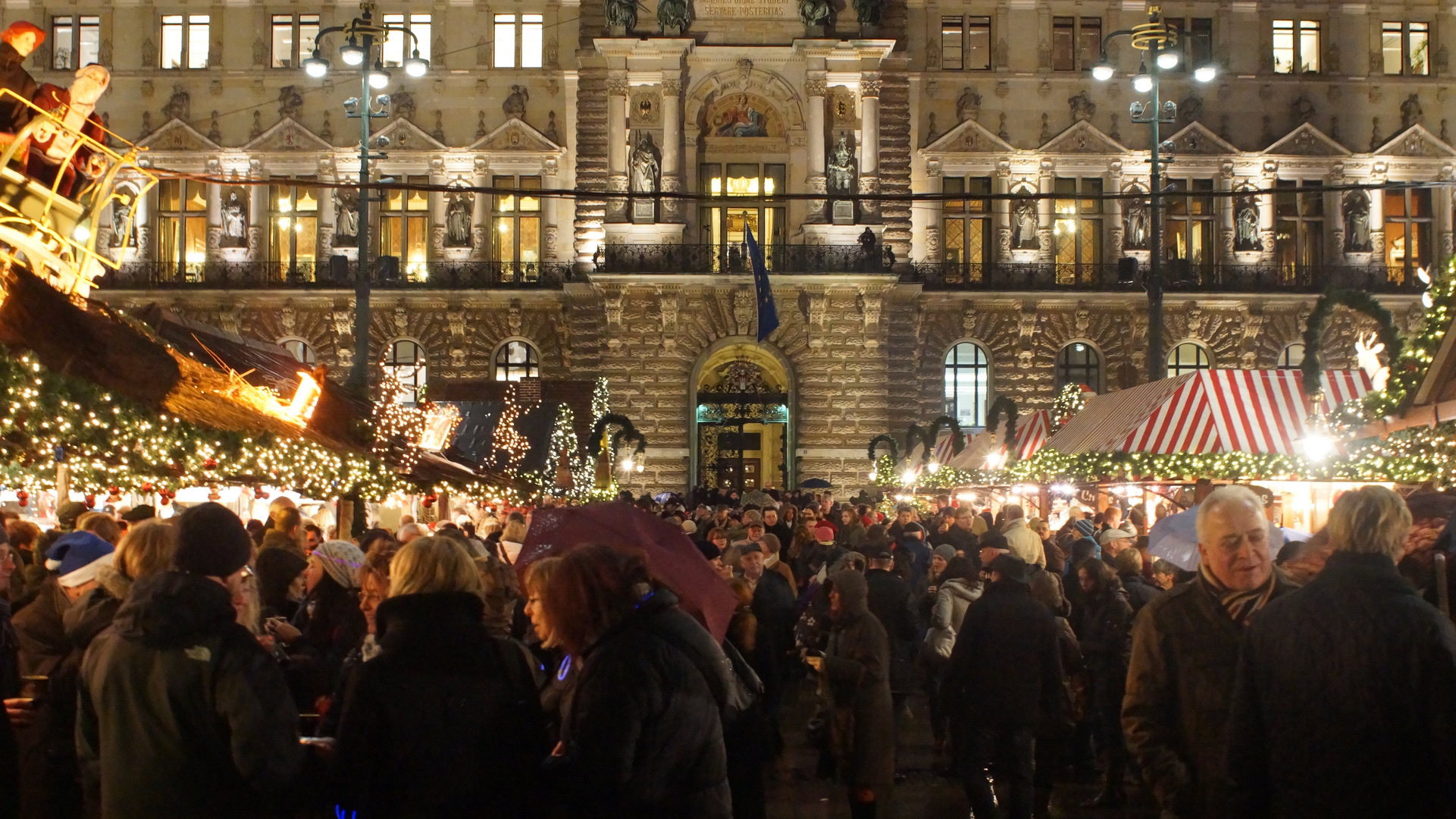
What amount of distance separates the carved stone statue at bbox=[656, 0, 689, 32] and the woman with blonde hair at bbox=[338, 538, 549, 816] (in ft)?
100

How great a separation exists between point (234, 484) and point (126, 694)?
335 inches

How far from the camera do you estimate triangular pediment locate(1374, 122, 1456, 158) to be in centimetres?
3500

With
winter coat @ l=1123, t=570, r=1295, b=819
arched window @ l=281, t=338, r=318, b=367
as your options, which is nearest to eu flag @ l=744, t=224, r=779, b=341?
arched window @ l=281, t=338, r=318, b=367

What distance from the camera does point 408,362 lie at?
34719mm

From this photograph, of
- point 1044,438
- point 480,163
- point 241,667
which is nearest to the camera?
point 241,667

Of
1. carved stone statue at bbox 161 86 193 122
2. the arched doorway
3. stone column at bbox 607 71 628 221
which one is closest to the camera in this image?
stone column at bbox 607 71 628 221

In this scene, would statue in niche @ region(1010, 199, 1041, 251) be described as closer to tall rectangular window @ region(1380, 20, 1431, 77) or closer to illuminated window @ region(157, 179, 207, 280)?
tall rectangular window @ region(1380, 20, 1431, 77)

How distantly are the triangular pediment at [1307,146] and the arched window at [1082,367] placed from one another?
637cm

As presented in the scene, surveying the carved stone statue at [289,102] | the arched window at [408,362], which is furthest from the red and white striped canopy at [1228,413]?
the carved stone statue at [289,102]

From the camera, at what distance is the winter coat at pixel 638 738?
4.05 metres

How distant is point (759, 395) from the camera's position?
34094mm

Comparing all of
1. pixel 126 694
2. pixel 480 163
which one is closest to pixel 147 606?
pixel 126 694

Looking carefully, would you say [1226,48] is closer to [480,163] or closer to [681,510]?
[480,163]

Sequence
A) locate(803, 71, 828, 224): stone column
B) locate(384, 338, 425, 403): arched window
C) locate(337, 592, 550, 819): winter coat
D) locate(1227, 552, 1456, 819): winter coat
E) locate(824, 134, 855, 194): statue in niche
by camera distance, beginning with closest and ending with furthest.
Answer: locate(1227, 552, 1456, 819): winter coat
locate(337, 592, 550, 819): winter coat
locate(824, 134, 855, 194): statue in niche
locate(803, 71, 828, 224): stone column
locate(384, 338, 425, 403): arched window
